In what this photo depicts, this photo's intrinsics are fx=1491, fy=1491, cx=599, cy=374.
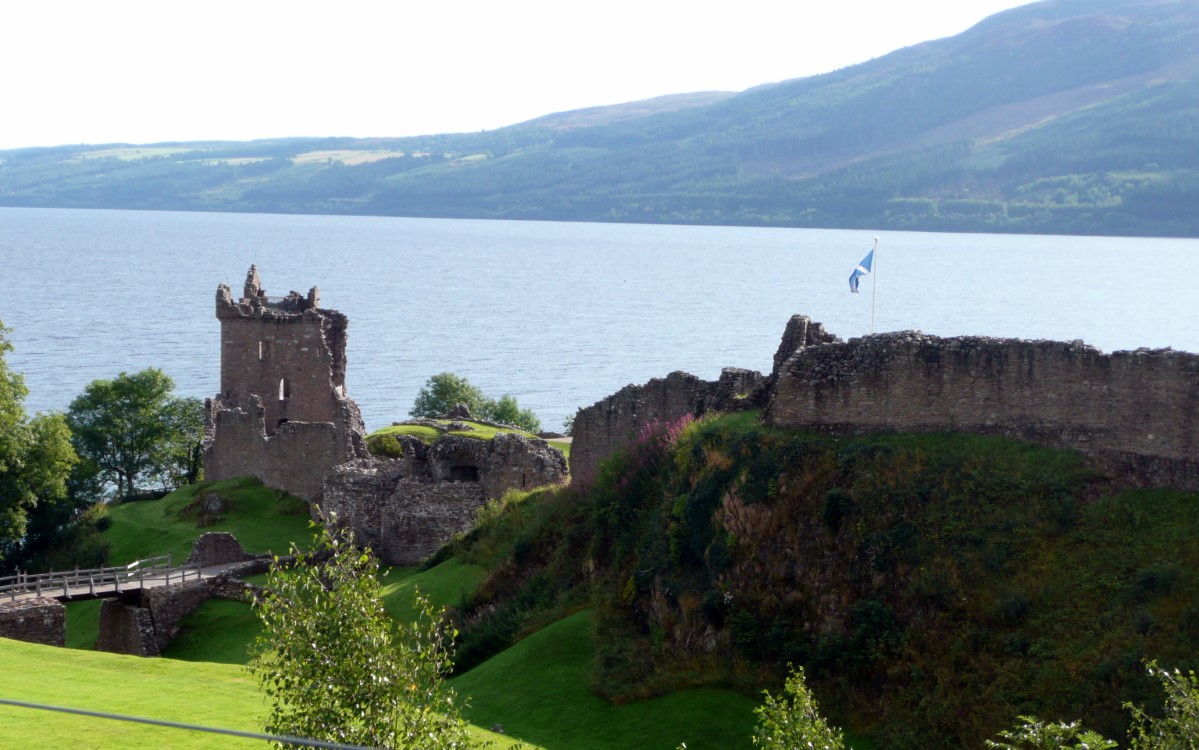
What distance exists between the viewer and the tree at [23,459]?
53281mm

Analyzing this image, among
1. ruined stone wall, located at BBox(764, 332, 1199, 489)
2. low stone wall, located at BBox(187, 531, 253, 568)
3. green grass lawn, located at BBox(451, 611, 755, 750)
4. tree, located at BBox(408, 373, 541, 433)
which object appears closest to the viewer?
green grass lawn, located at BBox(451, 611, 755, 750)

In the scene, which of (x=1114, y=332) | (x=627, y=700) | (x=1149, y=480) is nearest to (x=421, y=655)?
(x=627, y=700)

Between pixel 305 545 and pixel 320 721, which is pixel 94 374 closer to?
pixel 305 545

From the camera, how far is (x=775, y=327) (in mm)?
162875

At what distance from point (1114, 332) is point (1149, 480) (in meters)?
127

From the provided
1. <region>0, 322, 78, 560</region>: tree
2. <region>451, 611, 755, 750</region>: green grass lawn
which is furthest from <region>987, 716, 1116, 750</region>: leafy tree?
<region>0, 322, 78, 560</region>: tree

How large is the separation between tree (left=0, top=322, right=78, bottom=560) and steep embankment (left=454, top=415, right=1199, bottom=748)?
28246 mm

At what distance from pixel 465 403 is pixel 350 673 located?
Answer: 64.6m

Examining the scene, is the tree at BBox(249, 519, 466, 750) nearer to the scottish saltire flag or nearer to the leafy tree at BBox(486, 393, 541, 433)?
the scottish saltire flag

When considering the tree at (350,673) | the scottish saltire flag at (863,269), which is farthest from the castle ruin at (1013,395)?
the tree at (350,673)

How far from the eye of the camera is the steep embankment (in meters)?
23.1

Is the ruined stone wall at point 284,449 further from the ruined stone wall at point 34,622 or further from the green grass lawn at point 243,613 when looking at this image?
the ruined stone wall at point 34,622

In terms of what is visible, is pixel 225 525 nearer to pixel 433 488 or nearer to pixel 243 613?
pixel 433 488

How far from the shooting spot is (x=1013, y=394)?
2767 cm
